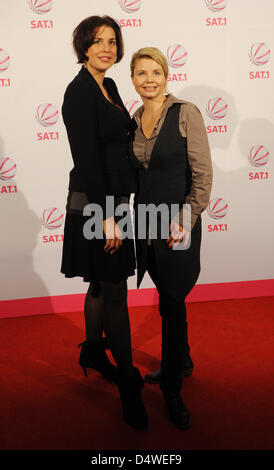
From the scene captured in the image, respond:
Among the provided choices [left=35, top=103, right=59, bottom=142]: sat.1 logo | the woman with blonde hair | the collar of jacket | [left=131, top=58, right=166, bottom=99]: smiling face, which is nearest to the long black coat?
the woman with blonde hair

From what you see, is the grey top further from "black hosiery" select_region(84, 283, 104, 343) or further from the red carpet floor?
the red carpet floor

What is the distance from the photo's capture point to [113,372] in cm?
203

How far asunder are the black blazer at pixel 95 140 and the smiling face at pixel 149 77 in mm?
128

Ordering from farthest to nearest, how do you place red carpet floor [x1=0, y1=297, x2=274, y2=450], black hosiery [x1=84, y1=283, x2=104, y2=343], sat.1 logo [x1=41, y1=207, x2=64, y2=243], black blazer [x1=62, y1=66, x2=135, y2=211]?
sat.1 logo [x1=41, y1=207, x2=64, y2=243] < black hosiery [x1=84, y1=283, x2=104, y2=343] < red carpet floor [x1=0, y1=297, x2=274, y2=450] < black blazer [x1=62, y1=66, x2=135, y2=211]

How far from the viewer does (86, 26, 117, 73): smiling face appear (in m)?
1.65

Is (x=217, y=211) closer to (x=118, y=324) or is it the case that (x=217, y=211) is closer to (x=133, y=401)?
(x=118, y=324)

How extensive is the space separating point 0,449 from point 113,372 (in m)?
0.59

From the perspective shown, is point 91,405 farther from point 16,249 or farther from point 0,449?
point 16,249

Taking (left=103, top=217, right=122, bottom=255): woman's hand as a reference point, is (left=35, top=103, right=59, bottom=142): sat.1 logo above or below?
above

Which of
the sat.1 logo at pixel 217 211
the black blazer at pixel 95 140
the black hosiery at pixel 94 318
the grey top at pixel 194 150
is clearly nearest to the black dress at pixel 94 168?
the black blazer at pixel 95 140

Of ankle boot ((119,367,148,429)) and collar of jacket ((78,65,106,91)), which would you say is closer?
collar of jacket ((78,65,106,91))

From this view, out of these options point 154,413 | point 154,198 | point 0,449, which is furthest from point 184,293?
point 0,449

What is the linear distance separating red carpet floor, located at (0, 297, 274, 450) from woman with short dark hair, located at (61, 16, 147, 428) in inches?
6.5
